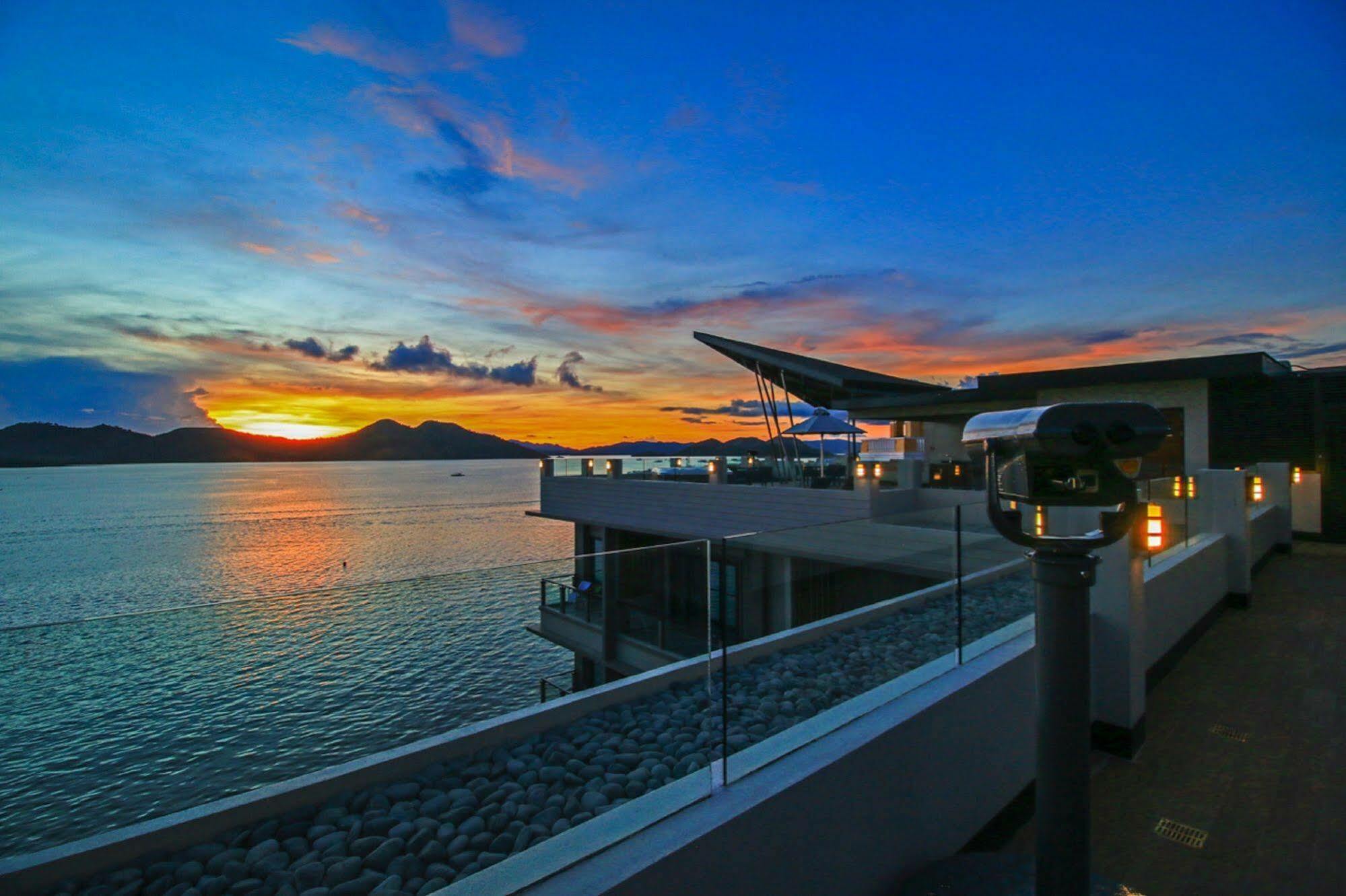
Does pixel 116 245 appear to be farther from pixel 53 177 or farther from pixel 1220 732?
pixel 1220 732

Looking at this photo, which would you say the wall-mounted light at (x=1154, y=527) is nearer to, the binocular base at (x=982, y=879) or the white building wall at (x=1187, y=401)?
the binocular base at (x=982, y=879)

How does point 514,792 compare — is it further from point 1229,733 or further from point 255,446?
point 255,446

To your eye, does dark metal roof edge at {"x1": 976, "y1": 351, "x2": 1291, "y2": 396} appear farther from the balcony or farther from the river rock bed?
the river rock bed

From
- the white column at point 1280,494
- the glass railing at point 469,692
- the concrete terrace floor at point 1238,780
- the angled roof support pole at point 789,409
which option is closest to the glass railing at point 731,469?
the angled roof support pole at point 789,409

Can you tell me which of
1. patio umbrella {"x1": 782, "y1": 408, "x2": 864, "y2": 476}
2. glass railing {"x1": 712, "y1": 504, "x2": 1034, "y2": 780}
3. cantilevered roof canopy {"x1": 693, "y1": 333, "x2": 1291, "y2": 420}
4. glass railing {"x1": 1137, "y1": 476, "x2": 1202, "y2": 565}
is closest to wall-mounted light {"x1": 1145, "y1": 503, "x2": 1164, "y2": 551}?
glass railing {"x1": 1137, "y1": 476, "x2": 1202, "y2": 565}

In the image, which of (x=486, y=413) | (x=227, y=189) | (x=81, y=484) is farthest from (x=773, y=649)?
(x=81, y=484)

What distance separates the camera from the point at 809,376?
17344 mm

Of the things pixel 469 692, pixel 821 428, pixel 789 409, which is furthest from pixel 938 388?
pixel 469 692

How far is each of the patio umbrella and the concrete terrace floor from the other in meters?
11.3

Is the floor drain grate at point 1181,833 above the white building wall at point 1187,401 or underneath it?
underneath

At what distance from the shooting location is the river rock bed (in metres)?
1.86

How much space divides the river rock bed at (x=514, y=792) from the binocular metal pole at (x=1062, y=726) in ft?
2.81

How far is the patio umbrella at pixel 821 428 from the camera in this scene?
1662 centimetres

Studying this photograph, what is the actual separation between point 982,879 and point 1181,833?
137 centimetres
